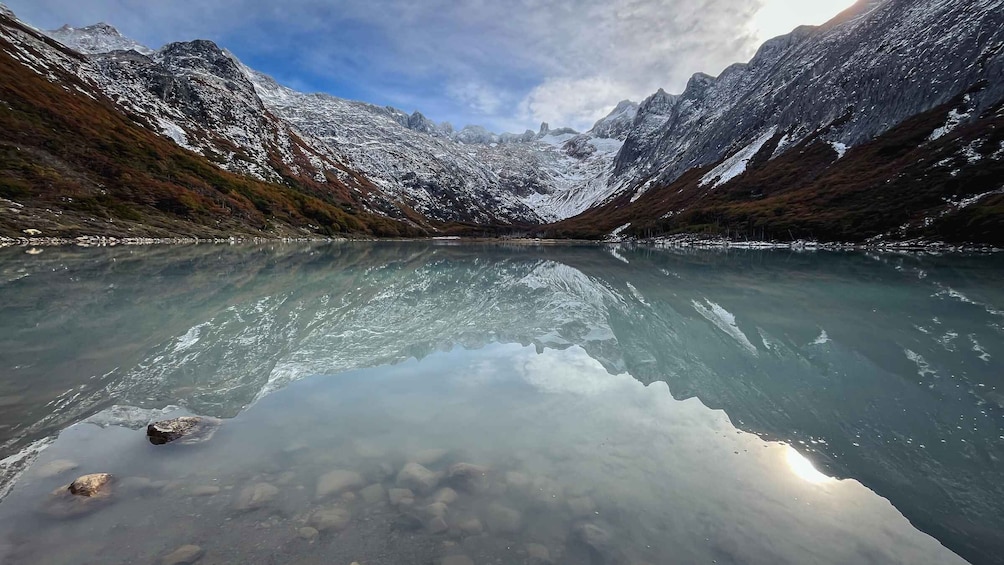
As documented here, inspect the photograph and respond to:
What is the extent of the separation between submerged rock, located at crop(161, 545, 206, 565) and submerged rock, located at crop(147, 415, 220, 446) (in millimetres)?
4459

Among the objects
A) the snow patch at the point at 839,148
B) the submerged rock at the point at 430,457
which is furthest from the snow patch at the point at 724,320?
the snow patch at the point at 839,148

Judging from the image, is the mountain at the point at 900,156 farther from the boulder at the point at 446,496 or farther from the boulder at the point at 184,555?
the boulder at the point at 184,555

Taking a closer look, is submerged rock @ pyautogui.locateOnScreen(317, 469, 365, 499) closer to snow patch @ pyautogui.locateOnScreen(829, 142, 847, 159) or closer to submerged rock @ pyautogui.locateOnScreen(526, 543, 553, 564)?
submerged rock @ pyautogui.locateOnScreen(526, 543, 553, 564)

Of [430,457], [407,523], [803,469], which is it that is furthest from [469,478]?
[803,469]

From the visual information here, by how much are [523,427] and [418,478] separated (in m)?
3.74

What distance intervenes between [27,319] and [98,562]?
23.4 metres

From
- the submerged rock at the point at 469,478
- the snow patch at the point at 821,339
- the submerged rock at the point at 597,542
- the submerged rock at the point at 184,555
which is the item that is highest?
the submerged rock at the point at 184,555

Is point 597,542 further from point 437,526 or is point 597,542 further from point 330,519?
point 330,519

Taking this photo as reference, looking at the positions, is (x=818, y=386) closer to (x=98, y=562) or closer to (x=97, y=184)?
(x=98, y=562)

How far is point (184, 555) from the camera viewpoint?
21.2 ft

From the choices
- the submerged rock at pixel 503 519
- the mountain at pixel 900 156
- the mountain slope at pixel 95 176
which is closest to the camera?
the submerged rock at pixel 503 519

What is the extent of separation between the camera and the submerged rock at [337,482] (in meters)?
8.35

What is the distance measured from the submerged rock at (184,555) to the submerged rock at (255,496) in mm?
1122

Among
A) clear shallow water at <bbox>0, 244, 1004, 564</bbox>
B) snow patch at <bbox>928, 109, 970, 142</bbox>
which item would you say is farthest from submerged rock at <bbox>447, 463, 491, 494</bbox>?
snow patch at <bbox>928, 109, 970, 142</bbox>
